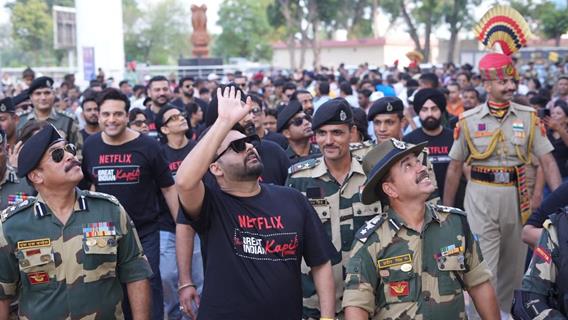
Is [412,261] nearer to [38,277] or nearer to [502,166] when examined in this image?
[38,277]

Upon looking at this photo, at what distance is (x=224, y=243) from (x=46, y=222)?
3.33 ft

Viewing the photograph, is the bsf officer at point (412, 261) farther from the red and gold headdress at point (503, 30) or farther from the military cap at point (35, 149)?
the red and gold headdress at point (503, 30)

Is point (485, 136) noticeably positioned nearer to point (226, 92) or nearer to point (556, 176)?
point (556, 176)

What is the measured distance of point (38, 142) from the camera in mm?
4281

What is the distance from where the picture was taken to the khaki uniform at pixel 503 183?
712cm

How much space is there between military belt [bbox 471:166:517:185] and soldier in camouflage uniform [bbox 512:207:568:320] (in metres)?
3.53

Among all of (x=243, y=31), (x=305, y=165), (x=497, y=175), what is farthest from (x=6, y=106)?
(x=243, y=31)

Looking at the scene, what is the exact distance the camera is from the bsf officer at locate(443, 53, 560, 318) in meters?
7.11

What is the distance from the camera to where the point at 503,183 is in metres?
7.12

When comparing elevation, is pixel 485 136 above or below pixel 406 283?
above

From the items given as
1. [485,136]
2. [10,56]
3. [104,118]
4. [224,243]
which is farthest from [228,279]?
[10,56]

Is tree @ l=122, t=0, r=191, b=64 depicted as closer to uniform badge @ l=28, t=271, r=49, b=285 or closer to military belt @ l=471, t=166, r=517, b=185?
military belt @ l=471, t=166, r=517, b=185

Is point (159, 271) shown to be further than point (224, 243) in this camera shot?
Yes

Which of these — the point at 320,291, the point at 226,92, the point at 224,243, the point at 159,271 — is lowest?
the point at 159,271
